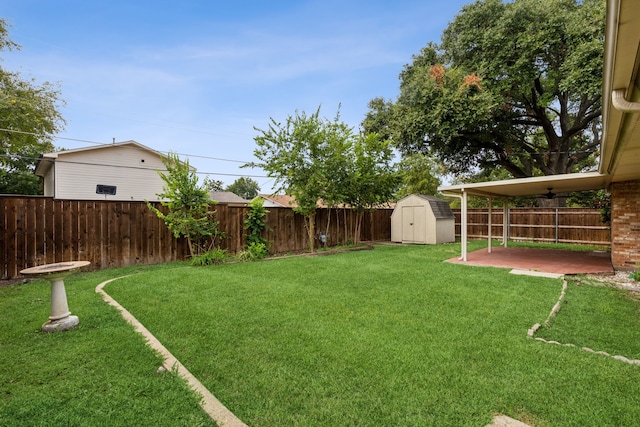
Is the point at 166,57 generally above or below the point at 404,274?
above

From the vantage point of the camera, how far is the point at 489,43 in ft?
42.1

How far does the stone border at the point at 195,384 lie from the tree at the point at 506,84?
43.6 ft

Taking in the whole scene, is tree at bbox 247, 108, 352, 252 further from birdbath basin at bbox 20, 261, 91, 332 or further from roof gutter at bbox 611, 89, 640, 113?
roof gutter at bbox 611, 89, 640, 113

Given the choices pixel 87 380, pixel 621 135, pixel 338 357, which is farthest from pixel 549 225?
pixel 87 380

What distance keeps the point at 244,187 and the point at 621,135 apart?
52738 mm

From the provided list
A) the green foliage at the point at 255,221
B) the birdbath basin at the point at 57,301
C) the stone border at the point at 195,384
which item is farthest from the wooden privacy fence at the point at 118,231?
the stone border at the point at 195,384

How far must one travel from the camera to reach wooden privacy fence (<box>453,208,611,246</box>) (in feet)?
37.8

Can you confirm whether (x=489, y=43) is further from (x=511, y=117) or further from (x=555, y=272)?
(x=555, y=272)

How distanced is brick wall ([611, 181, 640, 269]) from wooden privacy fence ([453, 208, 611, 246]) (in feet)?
18.6

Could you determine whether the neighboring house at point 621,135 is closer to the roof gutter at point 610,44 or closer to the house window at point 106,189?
the roof gutter at point 610,44

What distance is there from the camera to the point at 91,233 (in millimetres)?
6973

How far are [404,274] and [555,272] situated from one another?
10.6ft

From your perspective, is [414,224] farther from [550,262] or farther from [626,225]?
[626,225]

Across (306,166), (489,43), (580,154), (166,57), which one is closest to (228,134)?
(166,57)
